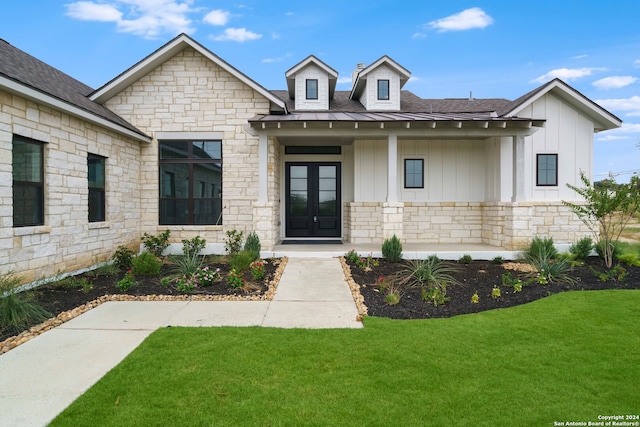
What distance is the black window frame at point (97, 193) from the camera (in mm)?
8266

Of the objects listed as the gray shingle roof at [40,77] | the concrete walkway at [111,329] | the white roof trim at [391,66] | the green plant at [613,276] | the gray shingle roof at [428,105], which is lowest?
the concrete walkway at [111,329]

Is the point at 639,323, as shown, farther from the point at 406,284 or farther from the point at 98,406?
the point at 98,406

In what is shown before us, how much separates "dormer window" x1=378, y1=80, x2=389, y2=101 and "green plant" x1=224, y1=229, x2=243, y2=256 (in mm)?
7331

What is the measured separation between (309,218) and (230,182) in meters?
3.33

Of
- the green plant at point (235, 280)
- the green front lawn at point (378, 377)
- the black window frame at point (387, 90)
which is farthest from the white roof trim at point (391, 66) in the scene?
the green front lawn at point (378, 377)

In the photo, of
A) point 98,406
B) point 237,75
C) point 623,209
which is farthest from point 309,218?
point 98,406

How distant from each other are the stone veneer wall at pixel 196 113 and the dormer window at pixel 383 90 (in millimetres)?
4699

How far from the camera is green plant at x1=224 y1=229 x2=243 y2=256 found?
9.98 metres

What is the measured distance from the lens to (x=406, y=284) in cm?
703

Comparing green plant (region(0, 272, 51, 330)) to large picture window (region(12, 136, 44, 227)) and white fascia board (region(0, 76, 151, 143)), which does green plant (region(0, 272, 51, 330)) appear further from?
white fascia board (region(0, 76, 151, 143))

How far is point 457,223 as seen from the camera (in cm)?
1180

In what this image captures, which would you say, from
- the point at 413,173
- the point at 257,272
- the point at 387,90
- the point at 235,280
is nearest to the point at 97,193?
the point at 235,280

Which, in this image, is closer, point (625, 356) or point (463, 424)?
point (463, 424)

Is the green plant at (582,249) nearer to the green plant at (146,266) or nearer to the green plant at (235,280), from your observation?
the green plant at (235,280)
